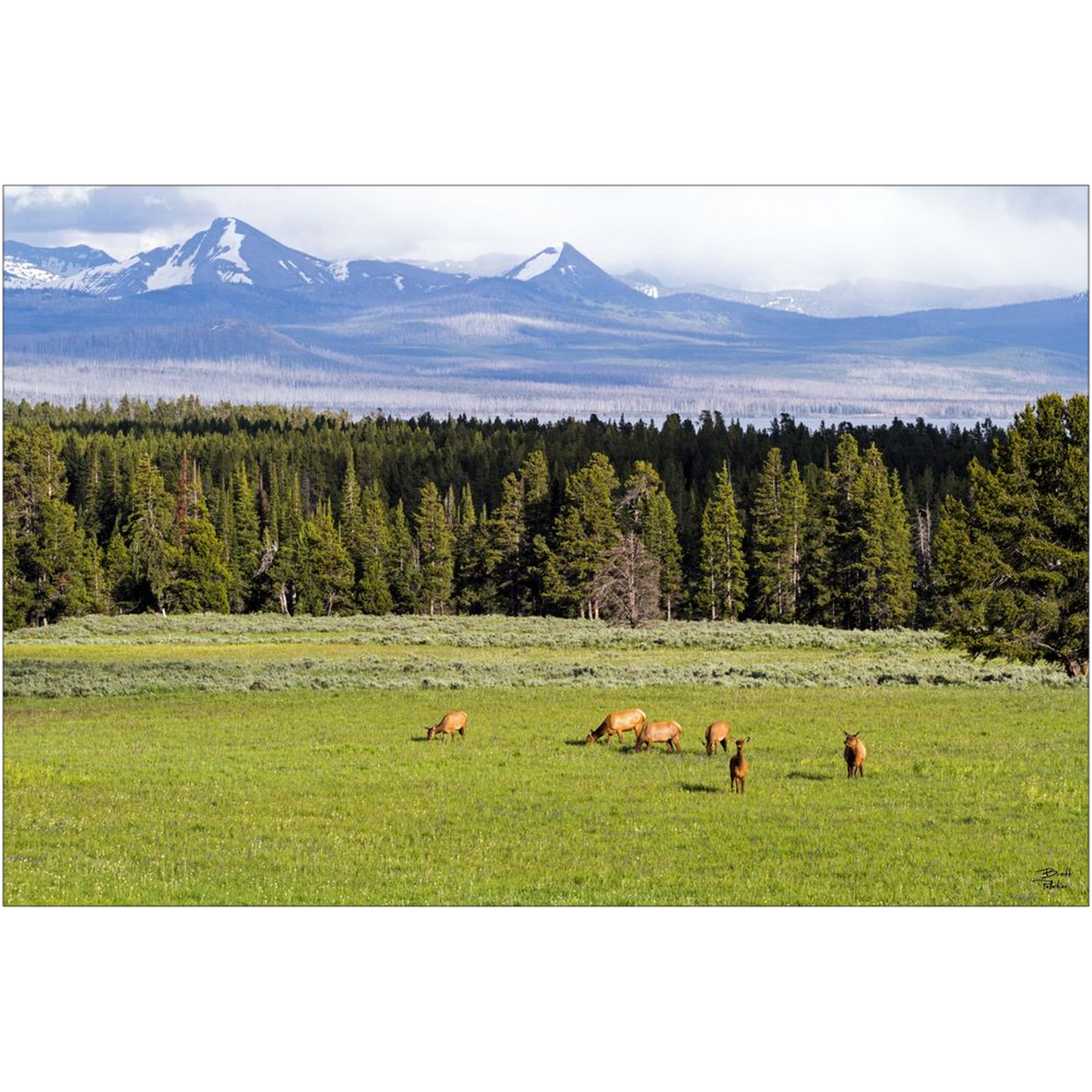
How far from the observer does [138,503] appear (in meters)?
63.0

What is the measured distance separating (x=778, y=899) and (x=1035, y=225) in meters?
11.5

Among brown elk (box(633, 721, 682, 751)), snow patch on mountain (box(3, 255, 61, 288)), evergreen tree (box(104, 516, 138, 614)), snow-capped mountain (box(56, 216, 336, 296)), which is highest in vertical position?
snow-capped mountain (box(56, 216, 336, 296))

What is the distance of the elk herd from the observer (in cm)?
1964

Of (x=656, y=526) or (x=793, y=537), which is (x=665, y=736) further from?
(x=793, y=537)

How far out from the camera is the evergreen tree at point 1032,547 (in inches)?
1123

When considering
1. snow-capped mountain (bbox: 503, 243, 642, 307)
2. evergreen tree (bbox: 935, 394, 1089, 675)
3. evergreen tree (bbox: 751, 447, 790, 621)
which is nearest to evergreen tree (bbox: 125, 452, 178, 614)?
snow-capped mountain (bbox: 503, 243, 642, 307)

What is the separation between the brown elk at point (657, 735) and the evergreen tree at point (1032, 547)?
10.6m

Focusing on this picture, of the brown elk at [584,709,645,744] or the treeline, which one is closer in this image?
the brown elk at [584,709,645,744]

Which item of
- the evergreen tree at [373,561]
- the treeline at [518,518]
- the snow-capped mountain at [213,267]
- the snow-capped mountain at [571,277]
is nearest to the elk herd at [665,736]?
the snow-capped mountain at [571,277]

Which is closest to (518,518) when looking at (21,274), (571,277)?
(571,277)

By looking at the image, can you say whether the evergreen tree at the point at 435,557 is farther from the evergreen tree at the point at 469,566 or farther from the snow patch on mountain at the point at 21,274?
the snow patch on mountain at the point at 21,274
